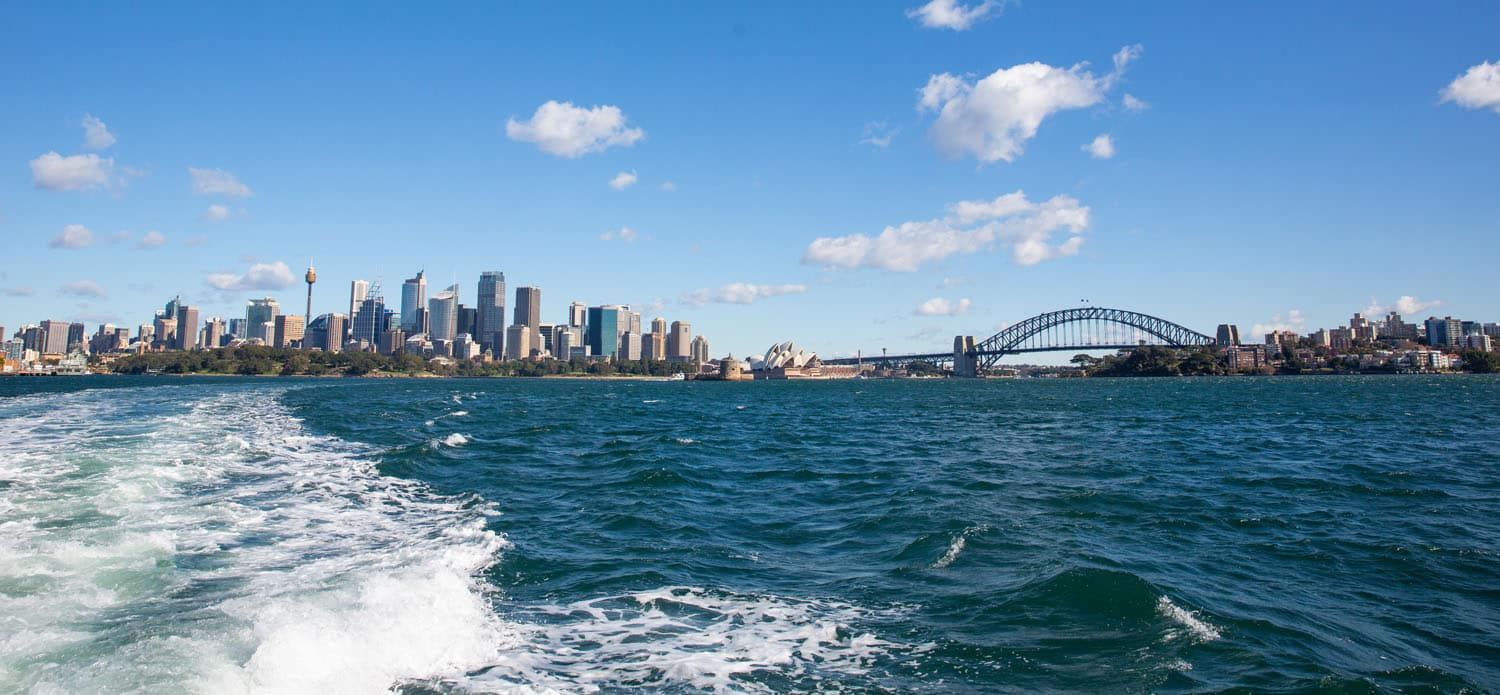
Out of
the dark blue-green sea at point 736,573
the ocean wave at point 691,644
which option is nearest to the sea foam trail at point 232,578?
the dark blue-green sea at point 736,573

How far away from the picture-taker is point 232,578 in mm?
10586

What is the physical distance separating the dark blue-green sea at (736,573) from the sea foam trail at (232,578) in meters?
0.05

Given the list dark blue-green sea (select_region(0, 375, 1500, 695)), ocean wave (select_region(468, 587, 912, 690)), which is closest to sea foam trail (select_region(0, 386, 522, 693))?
dark blue-green sea (select_region(0, 375, 1500, 695))

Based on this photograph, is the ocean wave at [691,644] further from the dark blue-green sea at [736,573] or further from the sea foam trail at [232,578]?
the sea foam trail at [232,578]

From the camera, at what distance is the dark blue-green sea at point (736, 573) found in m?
7.77

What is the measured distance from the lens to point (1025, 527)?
14.5 meters

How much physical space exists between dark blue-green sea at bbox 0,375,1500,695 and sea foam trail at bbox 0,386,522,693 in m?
0.05

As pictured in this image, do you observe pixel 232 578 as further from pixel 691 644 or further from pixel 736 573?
pixel 736 573

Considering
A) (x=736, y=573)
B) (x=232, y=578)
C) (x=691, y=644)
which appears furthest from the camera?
(x=736, y=573)

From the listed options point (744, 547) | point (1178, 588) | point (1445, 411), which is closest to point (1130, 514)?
point (1178, 588)

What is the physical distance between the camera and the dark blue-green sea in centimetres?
777

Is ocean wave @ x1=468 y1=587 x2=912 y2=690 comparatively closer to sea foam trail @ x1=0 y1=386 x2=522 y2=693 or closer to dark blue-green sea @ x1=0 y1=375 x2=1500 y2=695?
dark blue-green sea @ x1=0 y1=375 x2=1500 y2=695

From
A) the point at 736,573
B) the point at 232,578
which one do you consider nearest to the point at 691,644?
the point at 736,573

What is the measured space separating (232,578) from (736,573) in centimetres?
656
